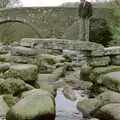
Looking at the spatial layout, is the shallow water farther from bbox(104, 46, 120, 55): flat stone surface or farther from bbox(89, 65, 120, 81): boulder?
bbox(104, 46, 120, 55): flat stone surface

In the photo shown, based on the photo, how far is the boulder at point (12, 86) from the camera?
8.04 m

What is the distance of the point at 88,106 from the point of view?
293 inches

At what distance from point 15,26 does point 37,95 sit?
56.4ft

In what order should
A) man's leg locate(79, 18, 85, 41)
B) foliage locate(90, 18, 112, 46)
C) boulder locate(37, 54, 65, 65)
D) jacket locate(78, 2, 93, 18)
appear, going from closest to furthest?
boulder locate(37, 54, 65, 65), jacket locate(78, 2, 93, 18), man's leg locate(79, 18, 85, 41), foliage locate(90, 18, 112, 46)

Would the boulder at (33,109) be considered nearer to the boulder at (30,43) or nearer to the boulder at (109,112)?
the boulder at (109,112)

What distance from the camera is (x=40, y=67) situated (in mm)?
11836

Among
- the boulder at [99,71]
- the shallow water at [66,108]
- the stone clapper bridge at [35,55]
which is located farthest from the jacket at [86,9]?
the shallow water at [66,108]

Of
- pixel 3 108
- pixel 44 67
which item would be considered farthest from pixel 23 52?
pixel 3 108

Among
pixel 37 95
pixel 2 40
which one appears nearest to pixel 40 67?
pixel 37 95

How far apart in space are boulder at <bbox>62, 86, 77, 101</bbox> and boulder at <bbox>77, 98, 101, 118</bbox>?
1.59 ft

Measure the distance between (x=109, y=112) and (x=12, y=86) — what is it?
7.72 feet

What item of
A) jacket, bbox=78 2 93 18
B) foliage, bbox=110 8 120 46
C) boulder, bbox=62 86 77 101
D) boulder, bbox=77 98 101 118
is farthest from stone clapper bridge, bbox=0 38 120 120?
foliage, bbox=110 8 120 46

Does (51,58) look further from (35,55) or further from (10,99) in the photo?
(10,99)

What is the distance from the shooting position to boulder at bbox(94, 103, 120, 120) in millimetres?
6337
